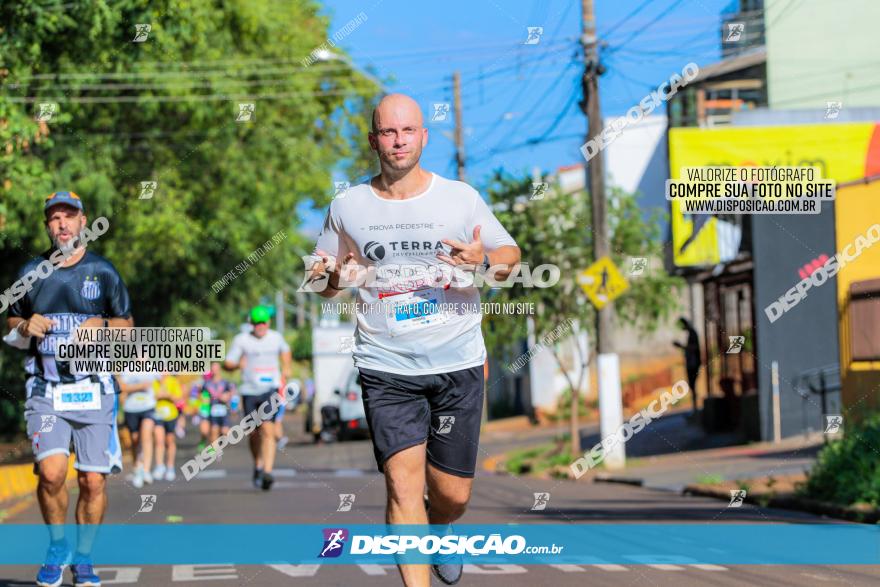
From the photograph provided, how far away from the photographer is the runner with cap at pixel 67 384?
27.3 feet

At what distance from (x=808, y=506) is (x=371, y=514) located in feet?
13.1

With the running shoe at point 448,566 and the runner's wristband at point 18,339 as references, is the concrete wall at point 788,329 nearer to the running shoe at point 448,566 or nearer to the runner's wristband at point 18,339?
the runner's wristband at point 18,339

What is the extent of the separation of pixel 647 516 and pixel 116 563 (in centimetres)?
521

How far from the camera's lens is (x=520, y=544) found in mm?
9008

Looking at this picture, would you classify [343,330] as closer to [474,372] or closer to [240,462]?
[240,462]

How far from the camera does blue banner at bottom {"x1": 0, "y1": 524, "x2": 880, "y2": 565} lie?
372 inches

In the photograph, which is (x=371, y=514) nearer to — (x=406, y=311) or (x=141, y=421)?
(x=141, y=421)

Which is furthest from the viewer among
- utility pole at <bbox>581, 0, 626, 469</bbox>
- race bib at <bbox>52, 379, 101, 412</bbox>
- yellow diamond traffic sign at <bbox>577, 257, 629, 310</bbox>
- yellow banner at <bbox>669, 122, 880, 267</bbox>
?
utility pole at <bbox>581, 0, 626, 469</bbox>

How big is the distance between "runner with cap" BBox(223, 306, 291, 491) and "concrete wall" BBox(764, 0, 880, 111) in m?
15.1

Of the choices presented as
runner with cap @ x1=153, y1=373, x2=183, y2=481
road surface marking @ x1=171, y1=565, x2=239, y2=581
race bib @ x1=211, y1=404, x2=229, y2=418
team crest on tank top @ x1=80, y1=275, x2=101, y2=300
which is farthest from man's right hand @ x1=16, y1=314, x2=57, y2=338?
race bib @ x1=211, y1=404, x2=229, y2=418

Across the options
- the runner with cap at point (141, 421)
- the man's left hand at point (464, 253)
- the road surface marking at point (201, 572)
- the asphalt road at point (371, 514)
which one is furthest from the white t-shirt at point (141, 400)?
the man's left hand at point (464, 253)

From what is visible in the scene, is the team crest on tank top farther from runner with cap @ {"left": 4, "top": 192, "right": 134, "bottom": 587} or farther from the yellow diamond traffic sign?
the yellow diamond traffic sign

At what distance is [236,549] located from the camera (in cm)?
1059

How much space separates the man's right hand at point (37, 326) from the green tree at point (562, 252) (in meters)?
16.6
